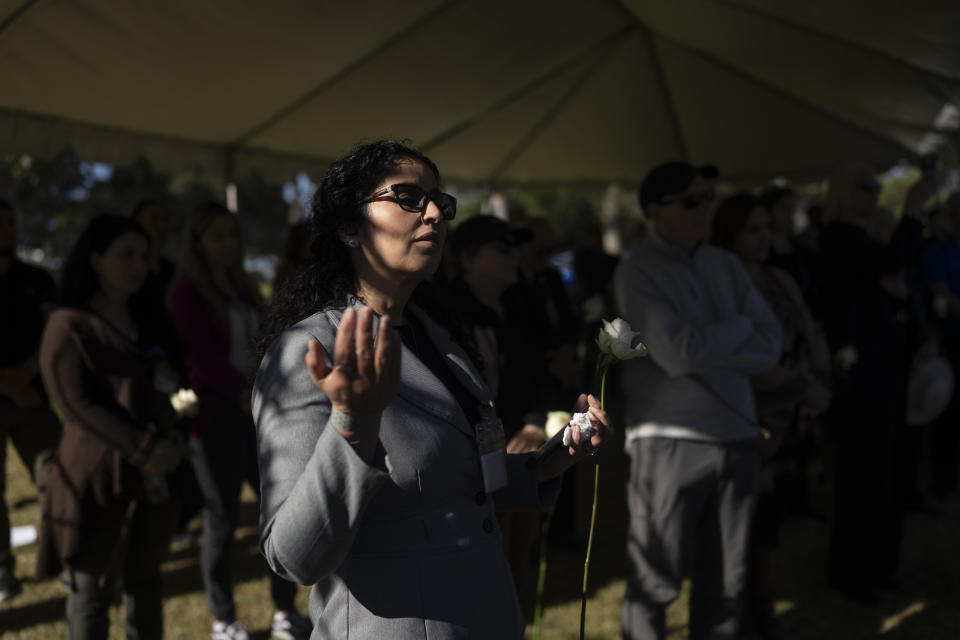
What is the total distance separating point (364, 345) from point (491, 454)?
22.5 inches

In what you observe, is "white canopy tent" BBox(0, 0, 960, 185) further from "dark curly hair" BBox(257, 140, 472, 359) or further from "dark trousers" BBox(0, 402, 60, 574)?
"dark curly hair" BBox(257, 140, 472, 359)

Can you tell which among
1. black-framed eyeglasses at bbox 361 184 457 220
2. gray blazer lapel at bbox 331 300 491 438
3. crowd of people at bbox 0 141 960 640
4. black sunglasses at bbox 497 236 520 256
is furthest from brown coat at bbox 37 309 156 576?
black-framed eyeglasses at bbox 361 184 457 220

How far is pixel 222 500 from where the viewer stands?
12.2ft

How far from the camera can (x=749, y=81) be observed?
6.97m

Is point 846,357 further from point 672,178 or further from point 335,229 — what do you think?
point 335,229

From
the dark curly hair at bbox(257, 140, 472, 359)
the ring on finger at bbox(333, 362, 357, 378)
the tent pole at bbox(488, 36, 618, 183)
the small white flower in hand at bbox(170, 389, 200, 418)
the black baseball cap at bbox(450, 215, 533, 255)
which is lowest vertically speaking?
the ring on finger at bbox(333, 362, 357, 378)

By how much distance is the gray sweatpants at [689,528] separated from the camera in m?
2.94

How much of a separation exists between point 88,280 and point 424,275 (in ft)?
6.78

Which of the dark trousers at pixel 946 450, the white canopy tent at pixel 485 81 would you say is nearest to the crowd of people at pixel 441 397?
the dark trousers at pixel 946 450

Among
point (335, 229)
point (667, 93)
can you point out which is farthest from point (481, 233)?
point (667, 93)

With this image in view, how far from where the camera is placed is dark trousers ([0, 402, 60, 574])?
14.4ft

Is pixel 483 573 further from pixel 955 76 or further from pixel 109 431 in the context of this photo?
pixel 955 76

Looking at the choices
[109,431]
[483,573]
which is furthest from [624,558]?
[483,573]

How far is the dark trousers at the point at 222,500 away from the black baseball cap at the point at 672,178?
234cm
